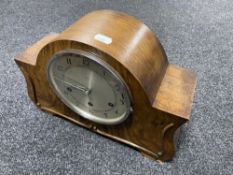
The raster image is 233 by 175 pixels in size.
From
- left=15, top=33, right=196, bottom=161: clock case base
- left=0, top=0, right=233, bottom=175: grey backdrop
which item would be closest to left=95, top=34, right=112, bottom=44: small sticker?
left=15, top=33, right=196, bottom=161: clock case base

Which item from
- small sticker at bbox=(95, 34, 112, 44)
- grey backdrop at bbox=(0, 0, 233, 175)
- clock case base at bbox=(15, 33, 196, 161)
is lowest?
grey backdrop at bbox=(0, 0, 233, 175)

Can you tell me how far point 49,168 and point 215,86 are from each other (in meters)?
0.88

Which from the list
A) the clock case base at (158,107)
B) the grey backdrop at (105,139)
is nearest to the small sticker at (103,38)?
the clock case base at (158,107)

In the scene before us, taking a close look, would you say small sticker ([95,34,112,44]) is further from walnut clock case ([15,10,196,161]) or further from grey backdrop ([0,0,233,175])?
grey backdrop ([0,0,233,175])

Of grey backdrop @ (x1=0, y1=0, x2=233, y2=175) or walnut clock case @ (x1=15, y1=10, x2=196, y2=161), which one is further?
grey backdrop @ (x1=0, y1=0, x2=233, y2=175)

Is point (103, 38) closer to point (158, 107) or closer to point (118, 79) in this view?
point (118, 79)

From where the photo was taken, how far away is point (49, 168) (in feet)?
3.00

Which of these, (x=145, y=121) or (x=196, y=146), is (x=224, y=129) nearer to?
(x=196, y=146)

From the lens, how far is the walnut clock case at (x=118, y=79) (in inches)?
28.3

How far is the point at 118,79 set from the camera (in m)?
0.72

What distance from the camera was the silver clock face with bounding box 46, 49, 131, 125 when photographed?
737 millimetres

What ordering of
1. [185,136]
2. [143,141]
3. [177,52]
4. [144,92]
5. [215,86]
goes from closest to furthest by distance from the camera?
[144,92]
[143,141]
[185,136]
[215,86]
[177,52]

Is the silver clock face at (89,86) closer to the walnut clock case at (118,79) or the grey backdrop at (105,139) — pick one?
the walnut clock case at (118,79)

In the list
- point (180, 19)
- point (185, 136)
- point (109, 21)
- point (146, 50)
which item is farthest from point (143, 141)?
point (180, 19)
